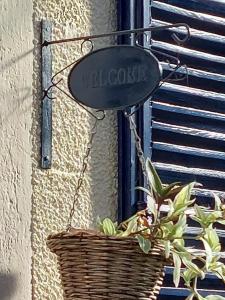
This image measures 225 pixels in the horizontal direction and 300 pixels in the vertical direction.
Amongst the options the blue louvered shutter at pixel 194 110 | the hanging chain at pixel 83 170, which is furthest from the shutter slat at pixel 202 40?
the hanging chain at pixel 83 170

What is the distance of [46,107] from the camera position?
11.9 ft

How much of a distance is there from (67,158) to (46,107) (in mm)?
186

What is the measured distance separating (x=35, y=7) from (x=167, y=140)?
25.4 inches

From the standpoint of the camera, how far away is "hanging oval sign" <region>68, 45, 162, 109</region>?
10.8ft

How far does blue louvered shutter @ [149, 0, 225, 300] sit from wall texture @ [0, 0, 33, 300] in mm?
485

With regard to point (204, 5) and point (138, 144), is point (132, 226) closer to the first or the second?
point (138, 144)

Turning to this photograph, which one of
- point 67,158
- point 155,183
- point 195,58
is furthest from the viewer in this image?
point 195,58

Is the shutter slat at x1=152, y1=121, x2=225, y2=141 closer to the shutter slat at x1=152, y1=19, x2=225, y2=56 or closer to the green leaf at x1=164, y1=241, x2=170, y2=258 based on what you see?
the shutter slat at x1=152, y1=19, x2=225, y2=56

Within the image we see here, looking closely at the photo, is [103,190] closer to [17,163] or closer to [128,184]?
[128,184]

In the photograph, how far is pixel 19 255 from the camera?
11.5 ft

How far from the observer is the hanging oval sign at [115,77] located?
328 cm

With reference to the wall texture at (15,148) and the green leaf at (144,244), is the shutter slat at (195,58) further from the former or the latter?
the green leaf at (144,244)

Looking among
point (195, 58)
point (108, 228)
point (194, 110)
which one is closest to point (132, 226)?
point (108, 228)

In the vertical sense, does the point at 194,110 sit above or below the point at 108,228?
above
